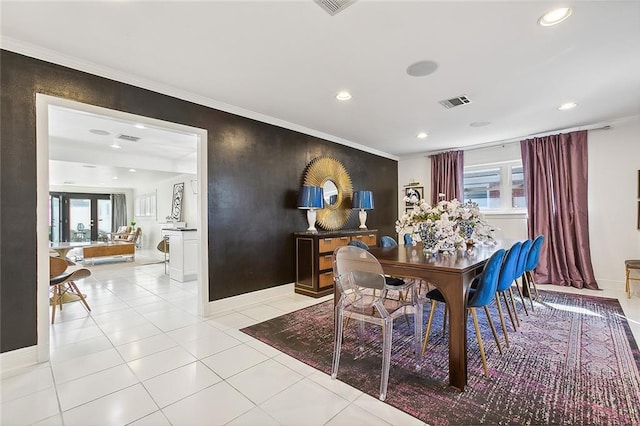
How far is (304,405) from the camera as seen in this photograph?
1.74 m

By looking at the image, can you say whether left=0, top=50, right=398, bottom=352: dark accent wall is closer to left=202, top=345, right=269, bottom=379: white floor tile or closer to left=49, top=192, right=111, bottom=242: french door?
left=202, top=345, right=269, bottom=379: white floor tile

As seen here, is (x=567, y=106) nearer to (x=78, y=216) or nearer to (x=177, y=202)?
(x=177, y=202)

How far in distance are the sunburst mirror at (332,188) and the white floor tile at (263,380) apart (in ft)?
9.06

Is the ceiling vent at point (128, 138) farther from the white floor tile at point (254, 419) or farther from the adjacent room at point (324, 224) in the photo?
the white floor tile at point (254, 419)

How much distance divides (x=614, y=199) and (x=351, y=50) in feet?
15.8

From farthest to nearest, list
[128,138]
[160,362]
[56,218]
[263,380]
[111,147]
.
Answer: [56,218] → [111,147] → [128,138] → [160,362] → [263,380]

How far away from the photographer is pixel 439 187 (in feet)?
19.6

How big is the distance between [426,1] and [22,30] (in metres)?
2.89

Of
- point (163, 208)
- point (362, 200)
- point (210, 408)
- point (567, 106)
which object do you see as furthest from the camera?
point (163, 208)

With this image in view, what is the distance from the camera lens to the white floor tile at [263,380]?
186cm

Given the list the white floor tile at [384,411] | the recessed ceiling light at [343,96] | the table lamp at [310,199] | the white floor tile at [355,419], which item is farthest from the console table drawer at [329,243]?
the white floor tile at [355,419]

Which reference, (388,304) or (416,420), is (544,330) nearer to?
(388,304)

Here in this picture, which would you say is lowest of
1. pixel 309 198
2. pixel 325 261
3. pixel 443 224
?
pixel 325 261

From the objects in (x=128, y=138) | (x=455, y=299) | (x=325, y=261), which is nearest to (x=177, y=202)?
(x=128, y=138)
